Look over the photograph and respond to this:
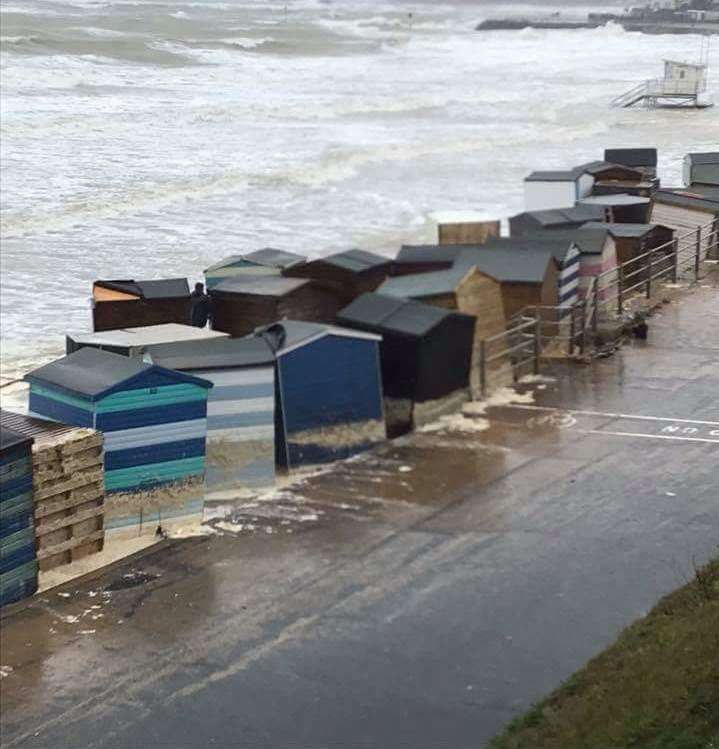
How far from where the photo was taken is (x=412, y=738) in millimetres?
9352

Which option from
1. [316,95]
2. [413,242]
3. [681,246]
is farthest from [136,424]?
[316,95]

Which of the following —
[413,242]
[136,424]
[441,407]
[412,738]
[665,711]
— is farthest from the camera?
[413,242]

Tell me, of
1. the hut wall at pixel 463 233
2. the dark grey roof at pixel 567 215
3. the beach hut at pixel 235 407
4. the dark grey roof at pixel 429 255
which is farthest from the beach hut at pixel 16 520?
the dark grey roof at pixel 567 215

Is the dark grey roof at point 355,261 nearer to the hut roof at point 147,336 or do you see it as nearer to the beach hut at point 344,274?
the beach hut at point 344,274

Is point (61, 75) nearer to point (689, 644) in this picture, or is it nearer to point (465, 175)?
point (465, 175)

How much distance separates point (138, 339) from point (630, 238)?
1080cm

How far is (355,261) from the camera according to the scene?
19281 millimetres

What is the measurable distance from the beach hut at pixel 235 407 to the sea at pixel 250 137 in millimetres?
6559

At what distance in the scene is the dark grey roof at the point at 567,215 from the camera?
2372 cm

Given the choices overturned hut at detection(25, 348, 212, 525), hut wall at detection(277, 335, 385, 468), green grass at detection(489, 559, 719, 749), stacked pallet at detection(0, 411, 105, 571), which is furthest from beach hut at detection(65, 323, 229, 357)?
green grass at detection(489, 559, 719, 749)

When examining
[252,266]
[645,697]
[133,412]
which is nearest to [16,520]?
[133,412]

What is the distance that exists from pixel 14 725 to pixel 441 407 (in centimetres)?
793

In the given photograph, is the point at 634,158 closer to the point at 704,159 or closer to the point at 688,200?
the point at 704,159

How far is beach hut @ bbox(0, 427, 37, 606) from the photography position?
11.5 meters
